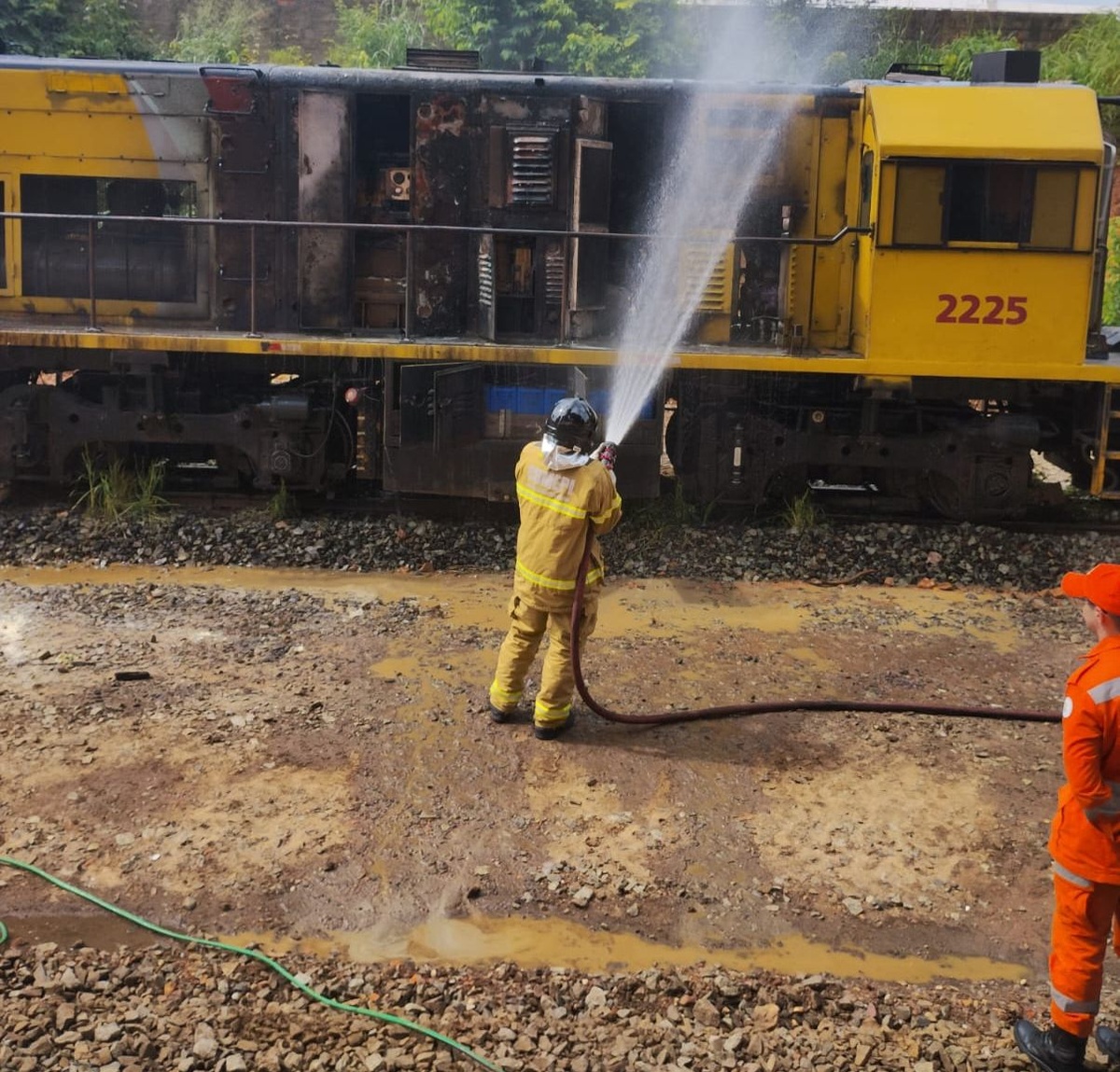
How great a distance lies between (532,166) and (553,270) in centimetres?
78

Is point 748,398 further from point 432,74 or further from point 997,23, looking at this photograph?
point 997,23

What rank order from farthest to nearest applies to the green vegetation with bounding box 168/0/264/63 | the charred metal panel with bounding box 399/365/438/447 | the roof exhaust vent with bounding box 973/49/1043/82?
1. the green vegetation with bounding box 168/0/264/63
2. the roof exhaust vent with bounding box 973/49/1043/82
3. the charred metal panel with bounding box 399/365/438/447

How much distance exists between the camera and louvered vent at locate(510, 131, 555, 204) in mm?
9109

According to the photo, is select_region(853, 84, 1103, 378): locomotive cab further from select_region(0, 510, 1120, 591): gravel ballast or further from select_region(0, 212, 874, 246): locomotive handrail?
select_region(0, 510, 1120, 591): gravel ballast

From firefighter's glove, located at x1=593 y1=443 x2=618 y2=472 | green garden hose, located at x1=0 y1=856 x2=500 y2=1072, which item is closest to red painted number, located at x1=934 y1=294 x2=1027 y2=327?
firefighter's glove, located at x1=593 y1=443 x2=618 y2=472

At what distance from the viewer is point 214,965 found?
Result: 3.94m

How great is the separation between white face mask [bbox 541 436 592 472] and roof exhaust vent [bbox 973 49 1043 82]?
18.2ft

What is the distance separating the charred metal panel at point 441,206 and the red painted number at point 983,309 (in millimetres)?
3588

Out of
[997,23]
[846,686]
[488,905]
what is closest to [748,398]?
[846,686]

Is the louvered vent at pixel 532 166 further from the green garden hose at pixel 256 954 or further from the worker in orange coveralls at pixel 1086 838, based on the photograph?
the worker in orange coveralls at pixel 1086 838

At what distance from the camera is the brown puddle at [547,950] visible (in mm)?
4109

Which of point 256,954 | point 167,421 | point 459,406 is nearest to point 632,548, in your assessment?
point 459,406

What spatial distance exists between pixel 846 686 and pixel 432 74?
5643 mm

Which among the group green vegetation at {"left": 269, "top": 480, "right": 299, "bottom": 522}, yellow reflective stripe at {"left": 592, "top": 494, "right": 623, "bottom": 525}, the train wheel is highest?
yellow reflective stripe at {"left": 592, "top": 494, "right": 623, "bottom": 525}
